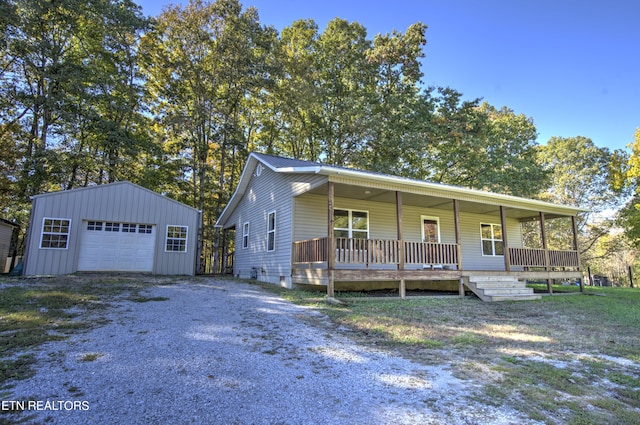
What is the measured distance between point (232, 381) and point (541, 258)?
12.8 m

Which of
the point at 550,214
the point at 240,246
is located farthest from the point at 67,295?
the point at 550,214

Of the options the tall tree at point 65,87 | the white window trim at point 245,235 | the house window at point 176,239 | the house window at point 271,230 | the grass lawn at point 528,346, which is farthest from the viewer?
the tall tree at point 65,87

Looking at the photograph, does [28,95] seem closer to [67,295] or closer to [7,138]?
[7,138]

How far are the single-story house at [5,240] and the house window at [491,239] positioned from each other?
→ 22160 mm

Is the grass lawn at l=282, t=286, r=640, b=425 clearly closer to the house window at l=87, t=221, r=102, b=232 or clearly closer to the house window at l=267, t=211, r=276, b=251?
the house window at l=267, t=211, r=276, b=251

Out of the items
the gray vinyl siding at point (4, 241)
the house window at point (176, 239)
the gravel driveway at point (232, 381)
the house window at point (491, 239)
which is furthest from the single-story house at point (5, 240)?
the house window at point (491, 239)

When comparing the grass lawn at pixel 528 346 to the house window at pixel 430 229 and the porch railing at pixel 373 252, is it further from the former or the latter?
the house window at pixel 430 229

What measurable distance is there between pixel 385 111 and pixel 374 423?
21277mm

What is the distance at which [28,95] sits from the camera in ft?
55.7

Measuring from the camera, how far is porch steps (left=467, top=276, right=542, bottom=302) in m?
9.83

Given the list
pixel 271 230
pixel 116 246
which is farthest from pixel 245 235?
pixel 116 246

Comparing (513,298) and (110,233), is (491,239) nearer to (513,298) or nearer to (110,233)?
(513,298)

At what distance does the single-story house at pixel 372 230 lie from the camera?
9.28m

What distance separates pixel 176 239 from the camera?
14.3m
